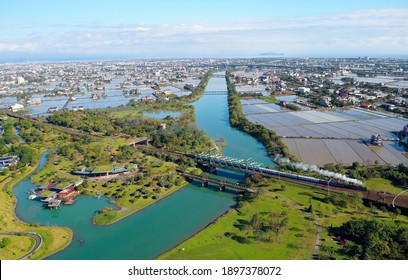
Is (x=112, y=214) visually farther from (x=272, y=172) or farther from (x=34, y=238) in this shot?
(x=272, y=172)

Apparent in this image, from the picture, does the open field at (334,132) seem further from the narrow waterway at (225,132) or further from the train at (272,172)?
the train at (272,172)

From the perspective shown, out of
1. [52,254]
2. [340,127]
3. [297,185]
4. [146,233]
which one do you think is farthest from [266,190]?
[340,127]

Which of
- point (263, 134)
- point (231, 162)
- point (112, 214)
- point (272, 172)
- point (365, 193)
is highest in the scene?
point (263, 134)

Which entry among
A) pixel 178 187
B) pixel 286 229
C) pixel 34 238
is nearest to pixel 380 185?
pixel 286 229

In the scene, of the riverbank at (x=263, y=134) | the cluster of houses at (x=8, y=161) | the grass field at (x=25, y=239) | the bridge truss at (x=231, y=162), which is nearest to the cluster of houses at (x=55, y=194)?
the grass field at (x=25, y=239)

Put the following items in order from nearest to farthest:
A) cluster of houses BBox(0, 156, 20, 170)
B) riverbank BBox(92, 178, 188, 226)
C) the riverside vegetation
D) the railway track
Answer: the riverside vegetation < riverbank BBox(92, 178, 188, 226) < the railway track < cluster of houses BBox(0, 156, 20, 170)

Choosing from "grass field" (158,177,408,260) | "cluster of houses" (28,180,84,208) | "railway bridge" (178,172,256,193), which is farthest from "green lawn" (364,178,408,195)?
"cluster of houses" (28,180,84,208)

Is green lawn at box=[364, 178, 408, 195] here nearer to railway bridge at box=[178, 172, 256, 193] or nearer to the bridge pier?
railway bridge at box=[178, 172, 256, 193]
